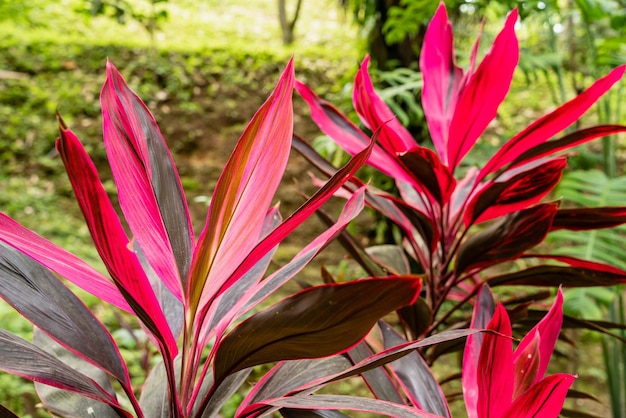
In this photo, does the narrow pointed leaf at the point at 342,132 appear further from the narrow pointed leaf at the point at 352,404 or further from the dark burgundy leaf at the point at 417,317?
the narrow pointed leaf at the point at 352,404

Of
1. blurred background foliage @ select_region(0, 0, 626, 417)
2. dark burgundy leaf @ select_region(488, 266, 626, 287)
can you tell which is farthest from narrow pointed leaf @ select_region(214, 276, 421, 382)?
blurred background foliage @ select_region(0, 0, 626, 417)

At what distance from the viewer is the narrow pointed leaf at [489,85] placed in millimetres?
541

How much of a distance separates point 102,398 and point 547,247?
8.23 feet

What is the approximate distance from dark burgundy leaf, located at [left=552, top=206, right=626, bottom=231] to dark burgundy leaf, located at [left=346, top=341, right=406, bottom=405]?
0.28 metres

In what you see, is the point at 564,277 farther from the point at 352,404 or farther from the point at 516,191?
the point at 352,404

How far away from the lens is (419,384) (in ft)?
1.57

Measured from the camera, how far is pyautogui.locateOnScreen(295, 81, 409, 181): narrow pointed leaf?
62 centimetres

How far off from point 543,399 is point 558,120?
1.02ft

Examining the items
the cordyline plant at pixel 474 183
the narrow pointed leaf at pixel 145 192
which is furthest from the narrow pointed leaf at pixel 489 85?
the narrow pointed leaf at pixel 145 192

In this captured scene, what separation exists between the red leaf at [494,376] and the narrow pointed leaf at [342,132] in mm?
258

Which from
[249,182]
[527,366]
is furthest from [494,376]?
[249,182]

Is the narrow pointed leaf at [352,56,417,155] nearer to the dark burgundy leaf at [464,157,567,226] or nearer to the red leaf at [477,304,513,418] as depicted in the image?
the dark burgundy leaf at [464,157,567,226]

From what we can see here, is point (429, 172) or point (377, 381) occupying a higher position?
→ point (429, 172)

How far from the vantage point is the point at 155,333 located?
0.36m
